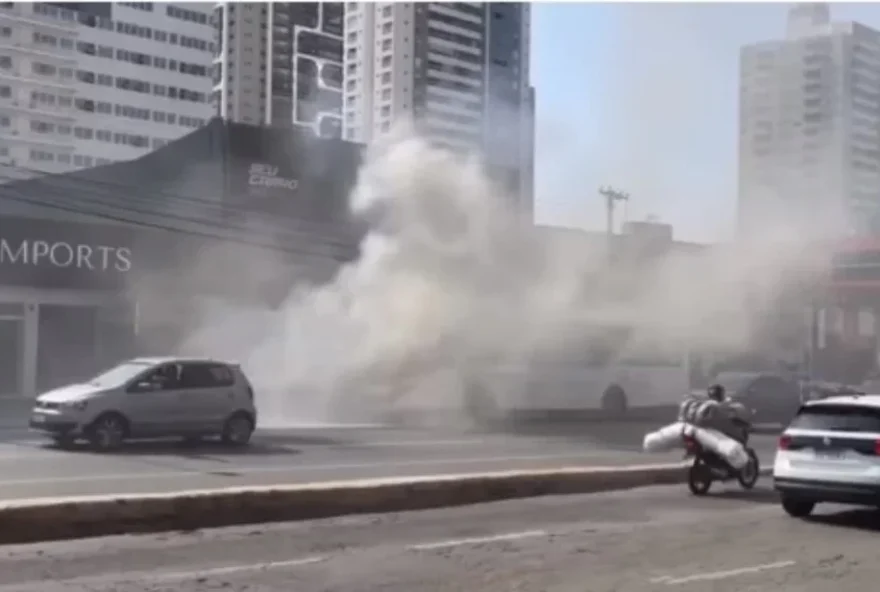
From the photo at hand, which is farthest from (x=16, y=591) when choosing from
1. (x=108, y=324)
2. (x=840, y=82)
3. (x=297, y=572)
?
(x=108, y=324)

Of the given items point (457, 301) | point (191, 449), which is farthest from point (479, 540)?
point (457, 301)

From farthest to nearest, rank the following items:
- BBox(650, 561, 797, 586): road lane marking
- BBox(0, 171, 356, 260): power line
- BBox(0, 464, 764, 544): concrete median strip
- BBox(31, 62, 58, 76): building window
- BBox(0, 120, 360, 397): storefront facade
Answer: BBox(31, 62, 58, 76): building window, BBox(0, 171, 356, 260): power line, BBox(0, 120, 360, 397): storefront facade, BBox(0, 464, 764, 544): concrete median strip, BBox(650, 561, 797, 586): road lane marking

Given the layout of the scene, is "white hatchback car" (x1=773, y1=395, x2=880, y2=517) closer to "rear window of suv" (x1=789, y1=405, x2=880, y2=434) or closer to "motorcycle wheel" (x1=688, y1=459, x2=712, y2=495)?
"rear window of suv" (x1=789, y1=405, x2=880, y2=434)

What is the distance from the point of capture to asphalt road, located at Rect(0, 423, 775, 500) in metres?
14.2

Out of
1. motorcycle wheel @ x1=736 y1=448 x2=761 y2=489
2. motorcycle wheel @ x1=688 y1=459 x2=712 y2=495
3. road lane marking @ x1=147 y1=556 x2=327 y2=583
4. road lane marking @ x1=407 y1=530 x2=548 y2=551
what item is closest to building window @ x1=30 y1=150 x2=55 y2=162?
motorcycle wheel @ x1=736 y1=448 x2=761 y2=489

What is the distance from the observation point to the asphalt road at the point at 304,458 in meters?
14.2

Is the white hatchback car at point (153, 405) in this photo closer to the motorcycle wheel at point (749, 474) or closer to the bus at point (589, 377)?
the motorcycle wheel at point (749, 474)

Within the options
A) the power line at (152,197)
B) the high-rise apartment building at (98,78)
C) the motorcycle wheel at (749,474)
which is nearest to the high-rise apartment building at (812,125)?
the motorcycle wheel at (749,474)

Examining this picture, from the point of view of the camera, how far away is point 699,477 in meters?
14.6

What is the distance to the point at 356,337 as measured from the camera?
28.0 meters

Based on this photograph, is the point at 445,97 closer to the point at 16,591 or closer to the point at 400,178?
the point at 400,178

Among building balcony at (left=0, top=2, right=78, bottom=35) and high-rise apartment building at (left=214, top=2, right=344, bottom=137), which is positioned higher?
building balcony at (left=0, top=2, right=78, bottom=35)

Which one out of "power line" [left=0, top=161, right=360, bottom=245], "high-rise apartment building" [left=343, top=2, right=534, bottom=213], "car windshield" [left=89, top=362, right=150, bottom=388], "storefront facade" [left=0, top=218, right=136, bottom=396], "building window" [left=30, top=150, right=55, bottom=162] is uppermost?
"building window" [left=30, top=150, right=55, bottom=162]

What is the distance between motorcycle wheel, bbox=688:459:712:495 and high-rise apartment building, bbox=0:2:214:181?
63.2 m
